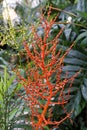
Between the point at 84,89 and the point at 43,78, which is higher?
the point at 43,78

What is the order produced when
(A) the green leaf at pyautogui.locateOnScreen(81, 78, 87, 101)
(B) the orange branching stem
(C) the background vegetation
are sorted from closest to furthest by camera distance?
(B) the orange branching stem, (C) the background vegetation, (A) the green leaf at pyautogui.locateOnScreen(81, 78, 87, 101)

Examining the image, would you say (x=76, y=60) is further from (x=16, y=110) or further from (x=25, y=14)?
(x=25, y=14)

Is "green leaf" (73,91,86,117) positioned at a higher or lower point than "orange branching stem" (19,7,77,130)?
lower

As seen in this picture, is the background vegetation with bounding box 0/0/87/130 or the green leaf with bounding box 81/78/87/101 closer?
the background vegetation with bounding box 0/0/87/130

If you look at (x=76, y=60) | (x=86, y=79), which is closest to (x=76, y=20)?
(x=76, y=60)

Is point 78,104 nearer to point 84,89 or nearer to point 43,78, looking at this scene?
point 84,89

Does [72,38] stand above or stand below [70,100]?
above

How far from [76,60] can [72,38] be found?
0.67ft

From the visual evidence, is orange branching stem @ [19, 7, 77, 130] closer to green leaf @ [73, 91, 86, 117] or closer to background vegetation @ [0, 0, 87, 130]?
background vegetation @ [0, 0, 87, 130]

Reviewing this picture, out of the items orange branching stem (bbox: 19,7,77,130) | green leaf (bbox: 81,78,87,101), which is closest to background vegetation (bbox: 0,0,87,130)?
green leaf (bbox: 81,78,87,101)

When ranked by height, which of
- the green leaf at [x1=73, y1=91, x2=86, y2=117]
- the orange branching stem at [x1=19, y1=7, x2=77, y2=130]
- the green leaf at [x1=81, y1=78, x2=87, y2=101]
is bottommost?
the green leaf at [x1=73, y1=91, x2=86, y2=117]

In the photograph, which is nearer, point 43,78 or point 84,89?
point 43,78

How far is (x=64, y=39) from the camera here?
228 cm

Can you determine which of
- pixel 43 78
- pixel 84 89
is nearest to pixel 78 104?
pixel 84 89
